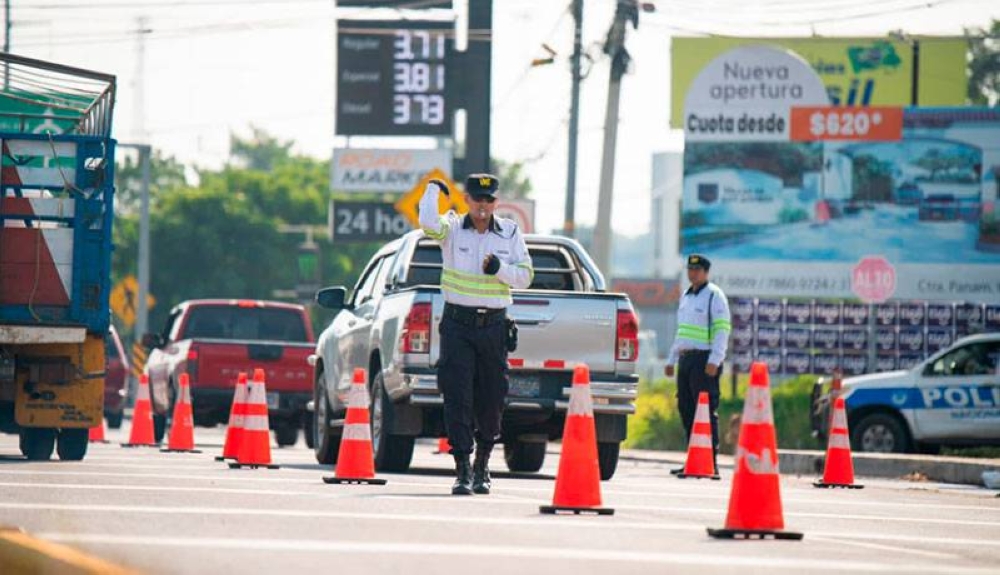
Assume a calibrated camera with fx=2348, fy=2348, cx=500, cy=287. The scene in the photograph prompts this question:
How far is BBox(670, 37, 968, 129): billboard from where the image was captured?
176 ft

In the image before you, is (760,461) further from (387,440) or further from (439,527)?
(387,440)

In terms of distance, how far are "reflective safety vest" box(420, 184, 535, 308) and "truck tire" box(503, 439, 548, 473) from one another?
5527 mm

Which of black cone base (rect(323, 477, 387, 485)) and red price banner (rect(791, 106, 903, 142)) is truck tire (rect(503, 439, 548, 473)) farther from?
red price banner (rect(791, 106, 903, 142))

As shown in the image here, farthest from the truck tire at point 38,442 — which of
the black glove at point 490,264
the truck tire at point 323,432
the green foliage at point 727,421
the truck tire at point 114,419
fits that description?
the truck tire at point 114,419

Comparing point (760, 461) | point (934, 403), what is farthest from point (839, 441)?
point (934, 403)

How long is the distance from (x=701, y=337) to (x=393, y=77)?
22.7 meters

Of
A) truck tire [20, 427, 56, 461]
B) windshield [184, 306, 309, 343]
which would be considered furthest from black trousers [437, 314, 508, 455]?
windshield [184, 306, 309, 343]

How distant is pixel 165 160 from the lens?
381 ft

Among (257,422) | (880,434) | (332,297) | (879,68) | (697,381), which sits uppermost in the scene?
(879,68)

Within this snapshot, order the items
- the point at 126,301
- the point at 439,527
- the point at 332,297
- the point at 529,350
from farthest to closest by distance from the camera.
Result: the point at 126,301
the point at 332,297
the point at 529,350
the point at 439,527

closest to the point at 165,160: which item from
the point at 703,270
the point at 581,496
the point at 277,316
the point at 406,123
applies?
the point at 406,123

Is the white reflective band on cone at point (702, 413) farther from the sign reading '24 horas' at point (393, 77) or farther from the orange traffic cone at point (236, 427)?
the sign reading '24 horas' at point (393, 77)

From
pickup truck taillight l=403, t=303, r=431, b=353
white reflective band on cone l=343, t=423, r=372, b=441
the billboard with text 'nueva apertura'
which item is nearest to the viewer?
white reflective band on cone l=343, t=423, r=372, b=441

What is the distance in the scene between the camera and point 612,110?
35.2 meters
